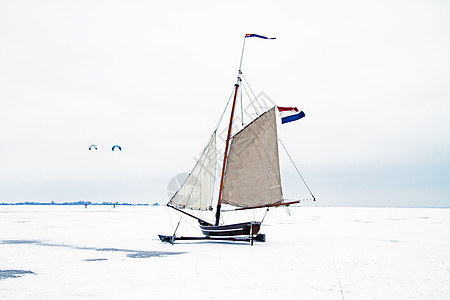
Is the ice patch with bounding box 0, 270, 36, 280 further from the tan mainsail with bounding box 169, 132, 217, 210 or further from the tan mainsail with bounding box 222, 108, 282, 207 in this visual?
the tan mainsail with bounding box 222, 108, 282, 207

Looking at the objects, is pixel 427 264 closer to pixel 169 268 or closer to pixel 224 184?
pixel 169 268

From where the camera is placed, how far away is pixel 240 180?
23.2m

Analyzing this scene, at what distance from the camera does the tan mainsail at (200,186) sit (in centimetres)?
2330

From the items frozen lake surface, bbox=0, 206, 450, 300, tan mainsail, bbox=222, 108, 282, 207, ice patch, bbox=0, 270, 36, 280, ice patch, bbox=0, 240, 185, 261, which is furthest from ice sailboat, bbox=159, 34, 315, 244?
ice patch, bbox=0, 270, 36, 280

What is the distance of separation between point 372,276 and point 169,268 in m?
6.78

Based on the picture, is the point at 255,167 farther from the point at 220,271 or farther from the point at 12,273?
the point at 12,273

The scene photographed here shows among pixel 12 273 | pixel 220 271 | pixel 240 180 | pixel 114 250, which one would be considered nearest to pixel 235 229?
pixel 240 180

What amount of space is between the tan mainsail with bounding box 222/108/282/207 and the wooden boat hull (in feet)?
4.45

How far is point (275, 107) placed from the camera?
886 inches

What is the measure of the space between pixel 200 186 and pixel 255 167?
11.0 feet

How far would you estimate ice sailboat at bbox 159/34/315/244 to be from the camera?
73.0 feet

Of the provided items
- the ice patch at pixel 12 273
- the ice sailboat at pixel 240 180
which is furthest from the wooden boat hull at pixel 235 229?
the ice patch at pixel 12 273

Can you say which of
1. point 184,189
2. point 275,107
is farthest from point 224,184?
point 275,107

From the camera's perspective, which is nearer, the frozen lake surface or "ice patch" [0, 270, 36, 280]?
the frozen lake surface
